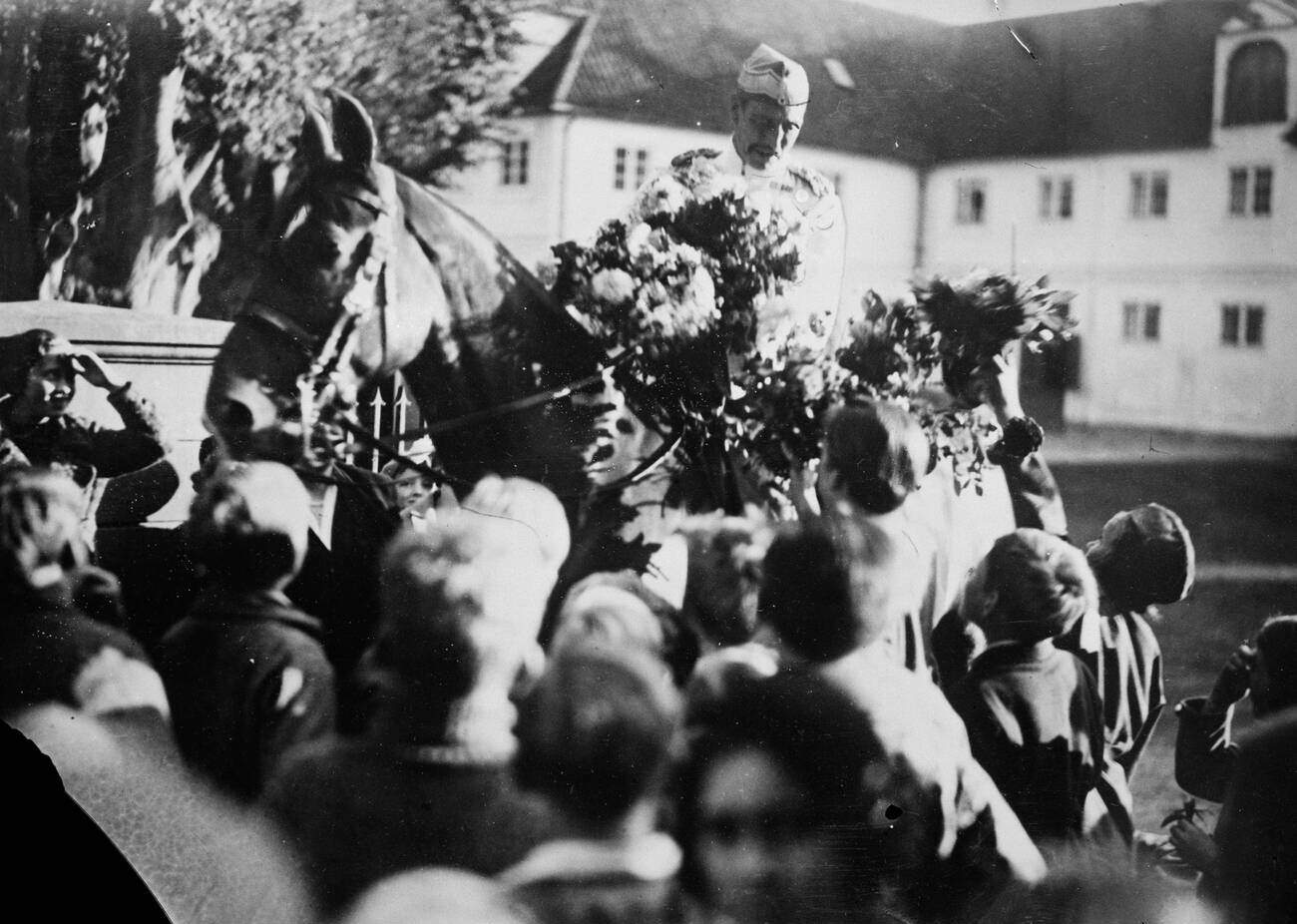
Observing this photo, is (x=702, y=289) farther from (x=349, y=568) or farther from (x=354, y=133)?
(x=349, y=568)

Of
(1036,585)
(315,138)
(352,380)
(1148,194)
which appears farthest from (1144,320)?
(315,138)

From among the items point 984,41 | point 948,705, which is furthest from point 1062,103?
point 948,705

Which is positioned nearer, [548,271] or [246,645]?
[548,271]

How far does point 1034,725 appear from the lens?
8.40ft

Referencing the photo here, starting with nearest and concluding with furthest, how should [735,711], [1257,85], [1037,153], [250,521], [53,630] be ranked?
[1257,85], [1037,153], [735,711], [250,521], [53,630]

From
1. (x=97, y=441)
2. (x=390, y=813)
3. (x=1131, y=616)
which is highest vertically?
(x=97, y=441)

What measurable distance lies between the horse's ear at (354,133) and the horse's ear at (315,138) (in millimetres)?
20

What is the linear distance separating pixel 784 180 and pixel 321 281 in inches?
37.7

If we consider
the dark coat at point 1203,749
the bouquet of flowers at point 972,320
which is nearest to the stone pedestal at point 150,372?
the bouquet of flowers at point 972,320

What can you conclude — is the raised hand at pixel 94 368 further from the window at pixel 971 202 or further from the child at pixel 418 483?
the window at pixel 971 202

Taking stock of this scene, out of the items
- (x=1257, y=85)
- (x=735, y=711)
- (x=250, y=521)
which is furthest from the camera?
(x=250, y=521)

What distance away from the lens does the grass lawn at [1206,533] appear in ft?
7.93

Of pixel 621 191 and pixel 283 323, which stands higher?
pixel 621 191

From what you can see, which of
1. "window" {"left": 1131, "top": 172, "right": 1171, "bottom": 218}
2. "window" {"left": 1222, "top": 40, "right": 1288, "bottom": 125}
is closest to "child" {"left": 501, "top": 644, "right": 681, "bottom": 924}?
"window" {"left": 1131, "top": 172, "right": 1171, "bottom": 218}
